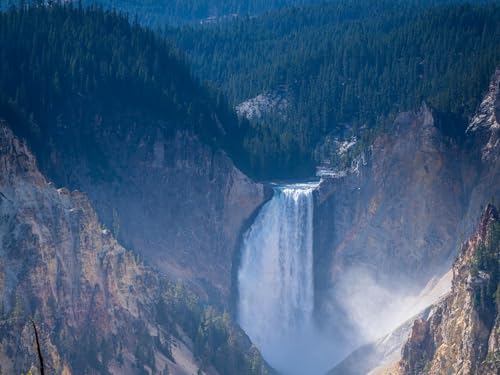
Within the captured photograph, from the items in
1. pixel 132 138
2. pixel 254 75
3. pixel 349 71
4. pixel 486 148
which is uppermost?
pixel 486 148

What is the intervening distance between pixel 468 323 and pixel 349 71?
61907mm

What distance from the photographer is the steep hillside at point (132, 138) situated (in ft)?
345

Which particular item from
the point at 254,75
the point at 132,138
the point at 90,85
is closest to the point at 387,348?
the point at 132,138

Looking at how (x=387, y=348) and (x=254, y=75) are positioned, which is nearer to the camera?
(x=387, y=348)

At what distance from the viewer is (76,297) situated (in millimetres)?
86750

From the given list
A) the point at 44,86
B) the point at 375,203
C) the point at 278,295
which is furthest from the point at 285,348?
the point at 44,86

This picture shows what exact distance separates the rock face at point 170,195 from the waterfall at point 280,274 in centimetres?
194

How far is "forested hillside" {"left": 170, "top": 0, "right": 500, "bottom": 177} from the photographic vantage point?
121938 millimetres

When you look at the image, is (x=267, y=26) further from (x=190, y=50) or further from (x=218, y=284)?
(x=218, y=284)

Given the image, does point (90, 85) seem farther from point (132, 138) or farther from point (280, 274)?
point (280, 274)

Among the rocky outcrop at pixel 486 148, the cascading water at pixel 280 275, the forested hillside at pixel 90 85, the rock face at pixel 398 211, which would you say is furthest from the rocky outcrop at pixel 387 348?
the forested hillside at pixel 90 85

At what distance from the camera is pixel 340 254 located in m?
116

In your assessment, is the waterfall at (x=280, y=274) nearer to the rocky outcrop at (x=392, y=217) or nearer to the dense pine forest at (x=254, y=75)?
the rocky outcrop at (x=392, y=217)

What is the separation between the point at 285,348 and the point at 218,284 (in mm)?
8588
